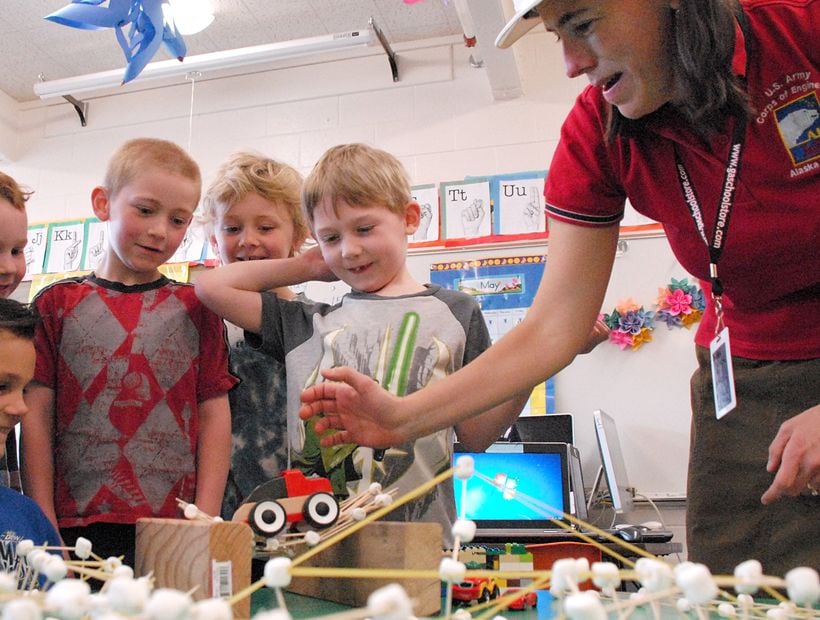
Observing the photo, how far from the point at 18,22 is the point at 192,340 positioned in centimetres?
276

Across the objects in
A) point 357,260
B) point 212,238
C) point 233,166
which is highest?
point 233,166

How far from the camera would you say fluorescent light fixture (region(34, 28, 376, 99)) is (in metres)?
3.04

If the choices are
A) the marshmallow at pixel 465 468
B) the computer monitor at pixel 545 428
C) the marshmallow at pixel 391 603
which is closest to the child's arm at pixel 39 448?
the marshmallow at pixel 465 468

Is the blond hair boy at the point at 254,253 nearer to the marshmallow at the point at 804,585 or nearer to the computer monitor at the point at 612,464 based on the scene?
the marshmallow at the point at 804,585

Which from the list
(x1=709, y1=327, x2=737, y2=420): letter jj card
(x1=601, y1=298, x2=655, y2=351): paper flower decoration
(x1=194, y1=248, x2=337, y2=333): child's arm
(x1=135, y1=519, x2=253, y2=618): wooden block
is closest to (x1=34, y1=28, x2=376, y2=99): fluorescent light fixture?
A: (x1=601, y1=298, x2=655, y2=351): paper flower decoration

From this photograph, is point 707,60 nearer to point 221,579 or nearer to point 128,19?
point 221,579

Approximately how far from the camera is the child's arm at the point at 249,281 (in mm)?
1207

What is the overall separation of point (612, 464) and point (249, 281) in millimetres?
1582

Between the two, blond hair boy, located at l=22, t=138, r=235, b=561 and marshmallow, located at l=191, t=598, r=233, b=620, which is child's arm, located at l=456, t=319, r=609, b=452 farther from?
marshmallow, located at l=191, t=598, r=233, b=620

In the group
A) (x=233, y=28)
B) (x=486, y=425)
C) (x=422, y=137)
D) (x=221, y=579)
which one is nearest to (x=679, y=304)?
(x=422, y=137)

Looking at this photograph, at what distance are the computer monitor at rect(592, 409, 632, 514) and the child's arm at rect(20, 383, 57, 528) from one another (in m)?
1.75

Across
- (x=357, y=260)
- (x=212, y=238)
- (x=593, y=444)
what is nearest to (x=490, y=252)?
(x=593, y=444)

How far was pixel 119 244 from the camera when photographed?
1196 millimetres

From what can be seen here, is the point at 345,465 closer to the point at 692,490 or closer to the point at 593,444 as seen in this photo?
the point at 692,490
